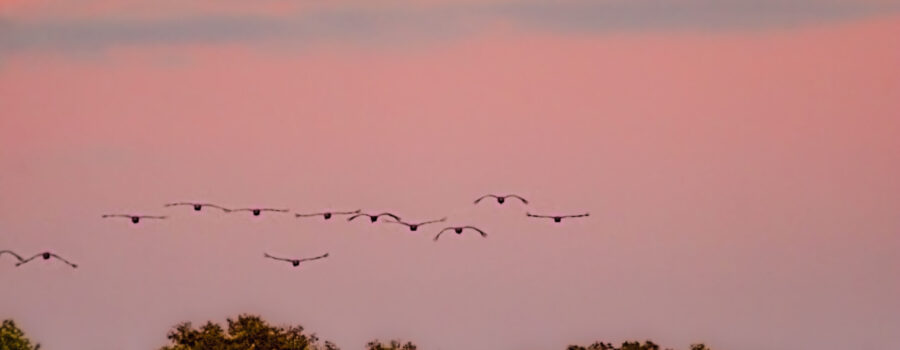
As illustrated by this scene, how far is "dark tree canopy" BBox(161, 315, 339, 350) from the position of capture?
118m

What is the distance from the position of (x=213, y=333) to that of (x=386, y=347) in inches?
351

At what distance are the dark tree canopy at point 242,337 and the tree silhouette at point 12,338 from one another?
713cm

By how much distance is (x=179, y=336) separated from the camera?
4690 inches

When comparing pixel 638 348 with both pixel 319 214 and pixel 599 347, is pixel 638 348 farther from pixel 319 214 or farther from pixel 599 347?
pixel 319 214

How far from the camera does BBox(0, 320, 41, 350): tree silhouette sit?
11394 cm

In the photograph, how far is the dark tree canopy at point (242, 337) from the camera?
118 metres

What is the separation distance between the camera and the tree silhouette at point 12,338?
374 feet

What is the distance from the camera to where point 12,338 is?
11438 cm

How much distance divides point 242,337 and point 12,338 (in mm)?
11518

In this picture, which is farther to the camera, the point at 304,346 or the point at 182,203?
the point at 304,346

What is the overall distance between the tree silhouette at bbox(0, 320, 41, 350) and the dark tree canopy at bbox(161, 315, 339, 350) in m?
7.13

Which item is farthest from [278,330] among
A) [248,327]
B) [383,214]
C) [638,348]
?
[638,348]

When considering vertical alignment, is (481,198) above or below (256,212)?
above

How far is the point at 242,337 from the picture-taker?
4631 inches
